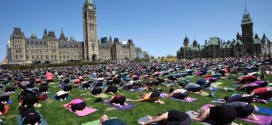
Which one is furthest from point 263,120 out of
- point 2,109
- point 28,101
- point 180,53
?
point 180,53

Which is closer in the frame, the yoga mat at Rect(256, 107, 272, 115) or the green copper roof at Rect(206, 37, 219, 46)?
the yoga mat at Rect(256, 107, 272, 115)

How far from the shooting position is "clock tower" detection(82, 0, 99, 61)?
422 ft

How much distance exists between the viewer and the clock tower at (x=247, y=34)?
Result: 106 m

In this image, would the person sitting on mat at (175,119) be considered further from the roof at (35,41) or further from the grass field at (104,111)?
the roof at (35,41)

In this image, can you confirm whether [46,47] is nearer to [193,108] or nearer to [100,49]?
[100,49]

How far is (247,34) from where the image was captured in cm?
10694

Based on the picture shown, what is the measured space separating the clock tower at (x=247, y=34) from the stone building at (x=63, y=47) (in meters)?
85.0

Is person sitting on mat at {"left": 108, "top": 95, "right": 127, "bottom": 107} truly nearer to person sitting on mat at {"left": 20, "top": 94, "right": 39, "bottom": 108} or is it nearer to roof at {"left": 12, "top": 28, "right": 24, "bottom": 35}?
person sitting on mat at {"left": 20, "top": 94, "right": 39, "bottom": 108}

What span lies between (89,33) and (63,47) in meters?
18.4

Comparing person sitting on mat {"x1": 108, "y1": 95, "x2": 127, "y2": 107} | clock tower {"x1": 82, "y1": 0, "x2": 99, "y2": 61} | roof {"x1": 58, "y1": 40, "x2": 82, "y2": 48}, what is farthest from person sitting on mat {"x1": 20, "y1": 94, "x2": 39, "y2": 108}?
roof {"x1": 58, "y1": 40, "x2": 82, "y2": 48}

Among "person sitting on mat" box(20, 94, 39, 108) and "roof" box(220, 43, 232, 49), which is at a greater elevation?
"roof" box(220, 43, 232, 49)

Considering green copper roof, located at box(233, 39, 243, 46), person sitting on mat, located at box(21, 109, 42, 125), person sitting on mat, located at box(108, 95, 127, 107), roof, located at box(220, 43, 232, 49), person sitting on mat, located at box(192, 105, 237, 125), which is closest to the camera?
person sitting on mat, located at box(192, 105, 237, 125)

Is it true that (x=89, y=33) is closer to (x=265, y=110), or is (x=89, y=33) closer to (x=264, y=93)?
(x=264, y=93)

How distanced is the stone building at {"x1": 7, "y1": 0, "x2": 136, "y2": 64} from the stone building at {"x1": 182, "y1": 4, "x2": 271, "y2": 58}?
177 ft
